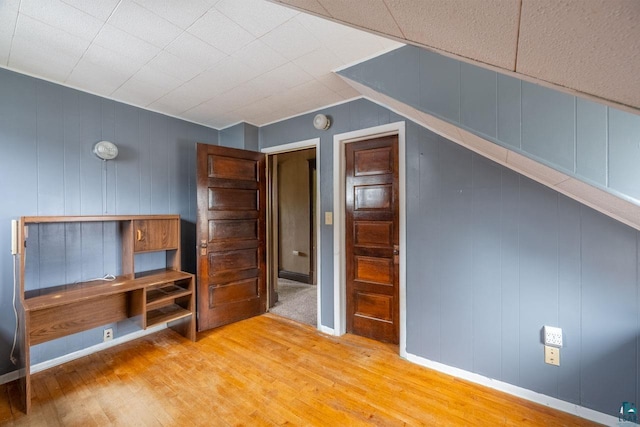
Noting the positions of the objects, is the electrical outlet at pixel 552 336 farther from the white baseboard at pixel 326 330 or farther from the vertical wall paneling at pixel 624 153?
the white baseboard at pixel 326 330

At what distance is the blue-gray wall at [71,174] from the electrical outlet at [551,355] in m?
3.45

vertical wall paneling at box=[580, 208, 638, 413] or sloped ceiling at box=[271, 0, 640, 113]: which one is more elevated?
sloped ceiling at box=[271, 0, 640, 113]

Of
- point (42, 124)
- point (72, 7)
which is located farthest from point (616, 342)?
point (42, 124)

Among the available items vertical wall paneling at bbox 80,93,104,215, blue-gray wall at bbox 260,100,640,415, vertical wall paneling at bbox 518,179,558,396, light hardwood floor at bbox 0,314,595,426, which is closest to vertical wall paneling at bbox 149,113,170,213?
vertical wall paneling at bbox 80,93,104,215

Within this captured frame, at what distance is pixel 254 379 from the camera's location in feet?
6.70

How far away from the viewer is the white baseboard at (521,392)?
5.29ft

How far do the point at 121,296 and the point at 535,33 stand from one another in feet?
10.4

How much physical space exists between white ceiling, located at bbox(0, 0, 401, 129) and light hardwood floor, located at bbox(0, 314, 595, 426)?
2329 millimetres

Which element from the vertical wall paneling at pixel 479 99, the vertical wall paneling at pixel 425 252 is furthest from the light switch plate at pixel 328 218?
the vertical wall paneling at pixel 479 99

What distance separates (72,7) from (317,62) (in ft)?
4.64

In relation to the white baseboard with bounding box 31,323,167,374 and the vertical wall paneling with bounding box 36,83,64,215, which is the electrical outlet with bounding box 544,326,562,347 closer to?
the white baseboard with bounding box 31,323,167,374

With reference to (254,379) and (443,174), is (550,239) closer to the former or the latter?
(443,174)

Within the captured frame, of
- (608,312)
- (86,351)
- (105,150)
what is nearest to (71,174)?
(105,150)

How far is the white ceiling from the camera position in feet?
4.82
